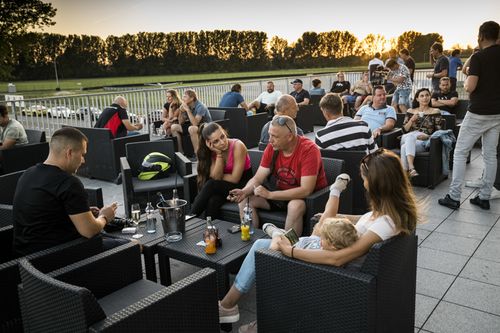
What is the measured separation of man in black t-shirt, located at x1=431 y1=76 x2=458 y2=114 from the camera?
7.13 m

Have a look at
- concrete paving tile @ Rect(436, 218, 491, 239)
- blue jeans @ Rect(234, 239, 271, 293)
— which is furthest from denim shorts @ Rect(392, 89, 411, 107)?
blue jeans @ Rect(234, 239, 271, 293)

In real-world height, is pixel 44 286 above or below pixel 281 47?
below

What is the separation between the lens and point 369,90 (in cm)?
1098

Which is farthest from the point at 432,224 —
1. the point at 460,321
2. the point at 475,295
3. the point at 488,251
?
the point at 460,321

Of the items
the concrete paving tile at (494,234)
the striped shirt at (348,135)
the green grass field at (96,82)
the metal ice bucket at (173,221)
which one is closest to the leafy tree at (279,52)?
the green grass field at (96,82)

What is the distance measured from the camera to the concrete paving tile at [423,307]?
8.49ft

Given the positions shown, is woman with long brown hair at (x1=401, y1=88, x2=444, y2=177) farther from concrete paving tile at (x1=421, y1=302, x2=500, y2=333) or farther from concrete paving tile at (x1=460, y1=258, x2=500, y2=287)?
concrete paving tile at (x1=421, y1=302, x2=500, y2=333)

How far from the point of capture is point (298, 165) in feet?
11.4

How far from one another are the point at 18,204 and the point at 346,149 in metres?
3.00

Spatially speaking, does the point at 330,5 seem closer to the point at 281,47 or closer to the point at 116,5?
the point at 116,5

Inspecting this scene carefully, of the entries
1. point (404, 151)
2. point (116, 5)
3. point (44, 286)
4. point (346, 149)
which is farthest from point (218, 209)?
point (116, 5)

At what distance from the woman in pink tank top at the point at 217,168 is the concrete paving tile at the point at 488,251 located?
2.06m

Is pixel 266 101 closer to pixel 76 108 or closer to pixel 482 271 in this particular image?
pixel 76 108

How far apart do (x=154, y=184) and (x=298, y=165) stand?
185cm
